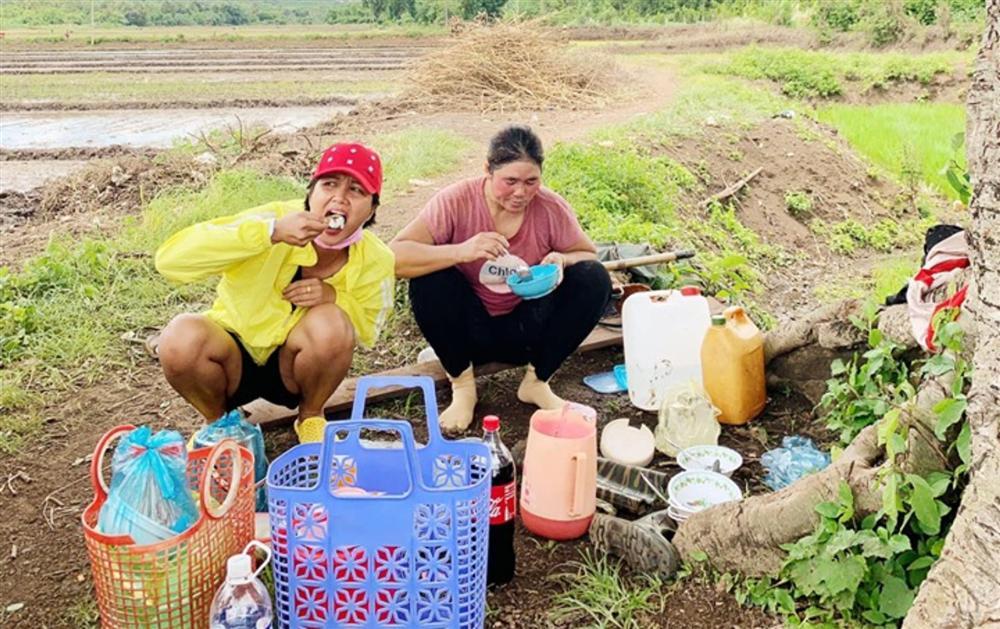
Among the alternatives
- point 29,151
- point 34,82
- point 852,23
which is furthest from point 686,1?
point 29,151

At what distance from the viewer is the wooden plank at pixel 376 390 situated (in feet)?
11.1

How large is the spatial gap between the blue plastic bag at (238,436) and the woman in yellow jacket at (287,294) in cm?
11

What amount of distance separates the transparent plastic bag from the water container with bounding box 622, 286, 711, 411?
0.97ft

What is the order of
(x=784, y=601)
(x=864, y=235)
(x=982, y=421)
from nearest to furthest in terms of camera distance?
(x=982, y=421), (x=784, y=601), (x=864, y=235)

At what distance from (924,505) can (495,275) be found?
5.73ft

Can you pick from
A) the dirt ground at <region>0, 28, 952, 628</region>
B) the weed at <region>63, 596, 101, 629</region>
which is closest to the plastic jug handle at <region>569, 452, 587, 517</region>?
the dirt ground at <region>0, 28, 952, 628</region>

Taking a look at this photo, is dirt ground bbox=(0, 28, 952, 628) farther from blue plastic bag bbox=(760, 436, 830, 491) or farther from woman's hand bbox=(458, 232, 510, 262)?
woman's hand bbox=(458, 232, 510, 262)

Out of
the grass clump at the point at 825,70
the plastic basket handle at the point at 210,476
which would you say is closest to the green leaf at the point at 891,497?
the plastic basket handle at the point at 210,476

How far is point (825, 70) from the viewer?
47.1ft

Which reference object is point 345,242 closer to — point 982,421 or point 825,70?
point 982,421

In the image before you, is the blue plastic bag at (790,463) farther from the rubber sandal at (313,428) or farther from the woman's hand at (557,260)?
the rubber sandal at (313,428)

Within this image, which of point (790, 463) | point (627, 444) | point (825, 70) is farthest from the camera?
point (825, 70)

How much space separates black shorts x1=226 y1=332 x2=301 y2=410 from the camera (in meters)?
2.94

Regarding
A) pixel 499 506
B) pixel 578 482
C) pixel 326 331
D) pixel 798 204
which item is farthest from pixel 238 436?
pixel 798 204
